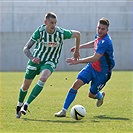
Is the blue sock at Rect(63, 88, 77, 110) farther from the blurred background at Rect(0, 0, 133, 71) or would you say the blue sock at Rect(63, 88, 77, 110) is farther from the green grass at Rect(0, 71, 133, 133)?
the blurred background at Rect(0, 0, 133, 71)

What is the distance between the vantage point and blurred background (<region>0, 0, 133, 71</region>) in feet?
109

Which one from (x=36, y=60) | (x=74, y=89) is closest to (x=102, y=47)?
(x=74, y=89)

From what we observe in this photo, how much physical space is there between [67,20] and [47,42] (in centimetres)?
2582

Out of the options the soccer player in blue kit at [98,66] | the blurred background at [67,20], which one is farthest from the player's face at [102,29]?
the blurred background at [67,20]

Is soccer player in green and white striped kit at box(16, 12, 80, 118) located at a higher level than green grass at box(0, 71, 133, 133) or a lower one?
higher

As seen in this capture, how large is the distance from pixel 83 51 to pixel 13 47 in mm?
4633

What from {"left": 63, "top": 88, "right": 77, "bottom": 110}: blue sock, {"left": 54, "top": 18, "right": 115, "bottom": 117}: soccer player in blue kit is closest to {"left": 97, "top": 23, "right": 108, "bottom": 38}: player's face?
{"left": 54, "top": 18, "right": 115, "bottom": 117}: soccer player in blue kit

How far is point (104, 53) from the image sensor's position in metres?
9.34

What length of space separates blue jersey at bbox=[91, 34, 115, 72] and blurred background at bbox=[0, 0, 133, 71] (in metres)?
23.6

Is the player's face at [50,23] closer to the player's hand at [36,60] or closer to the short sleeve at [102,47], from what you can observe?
the player's hand at [36,60]

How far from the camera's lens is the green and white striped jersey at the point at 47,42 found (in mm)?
9211

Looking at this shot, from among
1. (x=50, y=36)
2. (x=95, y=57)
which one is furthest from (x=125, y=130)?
(x=50, y=36)

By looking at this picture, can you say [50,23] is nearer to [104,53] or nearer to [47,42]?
[47,42]

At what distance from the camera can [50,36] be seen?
30.2ft
